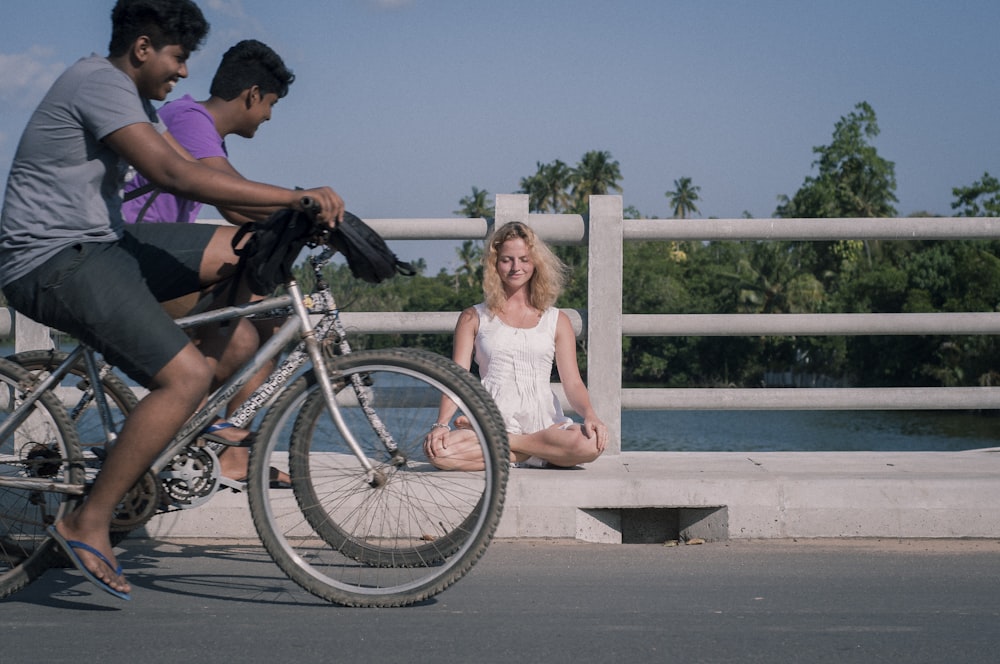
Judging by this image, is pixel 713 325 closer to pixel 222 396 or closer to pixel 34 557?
pixel 222 396

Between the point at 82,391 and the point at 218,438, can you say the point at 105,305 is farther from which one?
the point at 82,391

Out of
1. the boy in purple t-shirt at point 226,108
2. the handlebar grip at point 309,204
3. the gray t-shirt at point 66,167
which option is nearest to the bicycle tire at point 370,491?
the handlebar grip at point 309,204

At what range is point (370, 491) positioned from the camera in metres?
3.85

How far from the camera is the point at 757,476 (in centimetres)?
498

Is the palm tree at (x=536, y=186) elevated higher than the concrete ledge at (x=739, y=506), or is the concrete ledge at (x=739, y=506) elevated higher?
the palm tree at (x=536, y=186)

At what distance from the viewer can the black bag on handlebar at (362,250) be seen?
12.2 ft

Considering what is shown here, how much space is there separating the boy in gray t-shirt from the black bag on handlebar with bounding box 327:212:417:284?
0.09m

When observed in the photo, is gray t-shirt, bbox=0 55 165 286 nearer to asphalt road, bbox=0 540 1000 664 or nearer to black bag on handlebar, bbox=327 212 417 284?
black bag on handlebar, bbox=327 212 417 284

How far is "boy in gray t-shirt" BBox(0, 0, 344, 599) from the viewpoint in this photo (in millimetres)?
3604

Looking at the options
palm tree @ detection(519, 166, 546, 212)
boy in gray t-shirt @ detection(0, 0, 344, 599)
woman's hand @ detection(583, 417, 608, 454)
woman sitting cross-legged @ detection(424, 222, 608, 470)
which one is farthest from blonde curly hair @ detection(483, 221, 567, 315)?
palm tree @ detection(519, 166, 546, 212)

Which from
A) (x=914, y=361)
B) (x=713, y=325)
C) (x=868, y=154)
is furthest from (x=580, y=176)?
(x=713, y=325)

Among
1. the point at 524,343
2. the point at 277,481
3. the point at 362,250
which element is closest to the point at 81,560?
the point at 277,481

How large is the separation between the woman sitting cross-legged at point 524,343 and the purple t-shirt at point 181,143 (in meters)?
1.45

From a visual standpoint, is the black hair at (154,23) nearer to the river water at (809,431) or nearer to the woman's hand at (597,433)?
the woman's hand at (597,433)
